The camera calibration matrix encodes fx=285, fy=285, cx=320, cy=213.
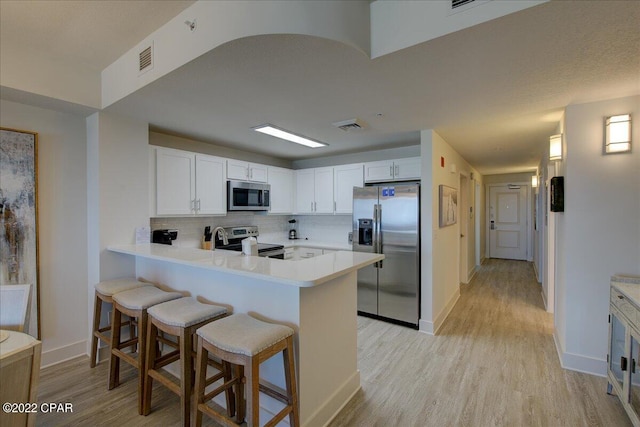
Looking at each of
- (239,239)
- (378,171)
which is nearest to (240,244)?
(239,239)

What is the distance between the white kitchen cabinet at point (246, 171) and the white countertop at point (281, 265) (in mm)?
1672

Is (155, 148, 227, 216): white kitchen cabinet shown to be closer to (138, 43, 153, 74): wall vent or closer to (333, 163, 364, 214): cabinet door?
(138, 43, 153, 74): wall vent

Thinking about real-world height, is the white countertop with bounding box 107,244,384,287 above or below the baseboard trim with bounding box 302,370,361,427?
above

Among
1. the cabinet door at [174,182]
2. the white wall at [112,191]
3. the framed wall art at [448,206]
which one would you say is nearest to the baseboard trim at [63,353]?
the white wall at [112,191]

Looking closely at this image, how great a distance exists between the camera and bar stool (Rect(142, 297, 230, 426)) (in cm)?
174

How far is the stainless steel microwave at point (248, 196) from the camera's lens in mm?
3828

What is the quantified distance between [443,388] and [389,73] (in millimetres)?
2417

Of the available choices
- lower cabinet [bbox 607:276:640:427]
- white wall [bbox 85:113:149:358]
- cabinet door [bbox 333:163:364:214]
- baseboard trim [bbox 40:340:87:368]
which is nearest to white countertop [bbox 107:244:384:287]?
white wall [bbox 85:113:149:358]

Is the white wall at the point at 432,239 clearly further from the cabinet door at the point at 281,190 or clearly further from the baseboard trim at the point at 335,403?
the cabinet door at the point at 281,190

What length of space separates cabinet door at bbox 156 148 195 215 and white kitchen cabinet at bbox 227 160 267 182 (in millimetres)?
551

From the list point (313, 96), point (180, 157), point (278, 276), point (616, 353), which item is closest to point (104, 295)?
point (180, 157)

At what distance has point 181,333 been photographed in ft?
5.73

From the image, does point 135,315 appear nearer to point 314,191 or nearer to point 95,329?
point 95,329

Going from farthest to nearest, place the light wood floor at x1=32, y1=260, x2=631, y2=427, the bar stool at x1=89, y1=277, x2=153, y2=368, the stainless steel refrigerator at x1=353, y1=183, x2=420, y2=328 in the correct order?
the stainless steel refrigerator at x1=353, y1=183, x2=420, y2=328 < the bar stool at x1=89, y1=277, x2=153, y2=368 < the light wood floor at x1=32, y1=260, x2=631, y2=427
